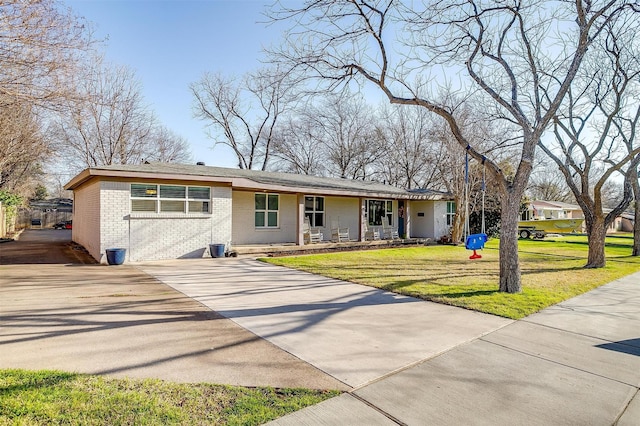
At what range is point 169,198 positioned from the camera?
11562 mm

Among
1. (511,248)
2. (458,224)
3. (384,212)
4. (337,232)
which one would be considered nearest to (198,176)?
(337,232)

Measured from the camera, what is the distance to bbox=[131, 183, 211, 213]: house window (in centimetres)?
1103

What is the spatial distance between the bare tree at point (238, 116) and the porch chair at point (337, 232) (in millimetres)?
15664

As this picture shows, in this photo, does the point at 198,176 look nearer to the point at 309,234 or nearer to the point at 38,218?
the point at 309,234

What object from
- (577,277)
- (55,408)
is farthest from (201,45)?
(577,277)

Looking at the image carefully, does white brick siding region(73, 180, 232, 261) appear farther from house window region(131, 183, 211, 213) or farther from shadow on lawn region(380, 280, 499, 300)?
shadow on lawn region(380, 280, 499, 300)

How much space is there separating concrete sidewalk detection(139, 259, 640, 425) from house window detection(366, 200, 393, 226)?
1208 cm

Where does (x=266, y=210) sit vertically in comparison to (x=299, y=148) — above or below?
below

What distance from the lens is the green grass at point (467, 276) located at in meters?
6.86

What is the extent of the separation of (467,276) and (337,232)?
830cm

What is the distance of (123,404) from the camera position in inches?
112

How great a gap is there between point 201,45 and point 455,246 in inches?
613

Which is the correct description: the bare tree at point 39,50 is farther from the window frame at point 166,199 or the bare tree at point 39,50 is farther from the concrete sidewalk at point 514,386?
the concrete sidewalk at point 514,386

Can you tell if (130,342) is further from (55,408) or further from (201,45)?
(201,45)
